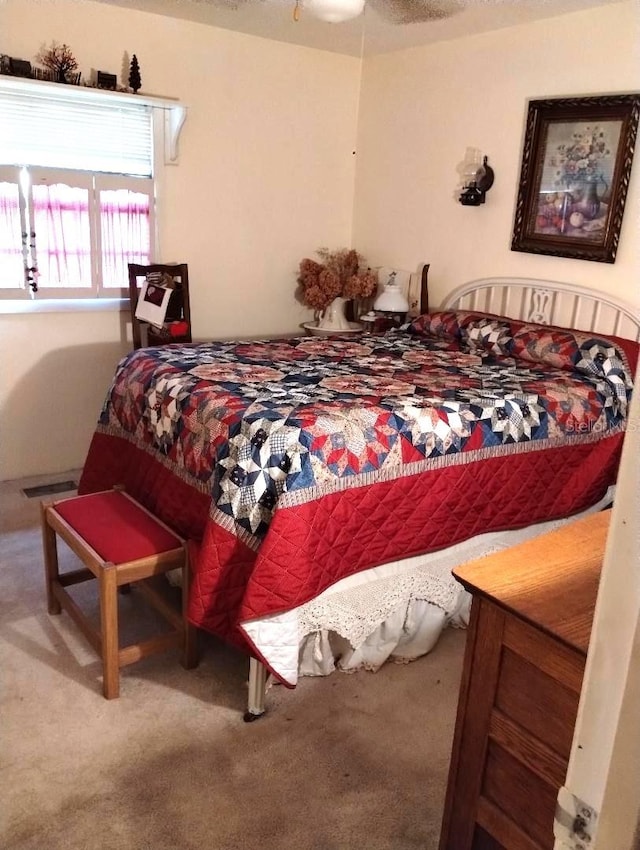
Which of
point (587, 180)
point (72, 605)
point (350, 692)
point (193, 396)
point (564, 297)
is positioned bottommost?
point (350, 692)

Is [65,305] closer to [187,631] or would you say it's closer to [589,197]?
[187,631]

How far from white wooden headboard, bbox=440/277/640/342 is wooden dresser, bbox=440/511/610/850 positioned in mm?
2217

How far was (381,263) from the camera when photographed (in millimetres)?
4543

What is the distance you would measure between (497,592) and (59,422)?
3270 millimetres

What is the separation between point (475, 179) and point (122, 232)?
6.43ft

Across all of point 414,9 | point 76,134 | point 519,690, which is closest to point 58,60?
point 76,134

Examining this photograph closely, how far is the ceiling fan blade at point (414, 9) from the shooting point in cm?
324

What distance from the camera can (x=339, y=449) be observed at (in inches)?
83.7

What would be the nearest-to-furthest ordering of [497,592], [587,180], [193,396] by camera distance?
[497,592]
[193,396]
[587,180]

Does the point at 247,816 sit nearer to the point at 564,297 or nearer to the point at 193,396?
the point at 193,396

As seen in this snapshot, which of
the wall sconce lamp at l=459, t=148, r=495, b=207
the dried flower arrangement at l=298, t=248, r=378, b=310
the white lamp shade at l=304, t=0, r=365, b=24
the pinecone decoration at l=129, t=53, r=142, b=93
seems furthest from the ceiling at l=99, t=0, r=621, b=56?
the dried flower arrangement at l=298, t=248, r=378, b=310

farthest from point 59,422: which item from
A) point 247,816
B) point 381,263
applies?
point 247,816

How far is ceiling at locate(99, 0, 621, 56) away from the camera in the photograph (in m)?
3.27

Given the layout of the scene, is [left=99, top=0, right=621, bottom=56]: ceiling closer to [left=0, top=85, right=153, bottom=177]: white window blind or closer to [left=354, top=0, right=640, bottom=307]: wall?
[left=354, top=0, right=640, bottom=307]: wall
